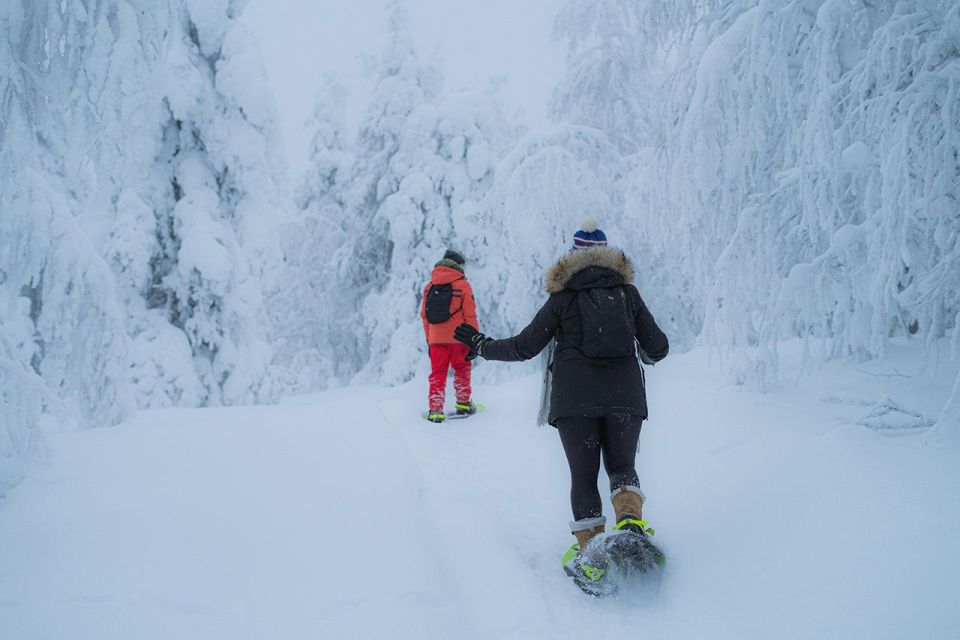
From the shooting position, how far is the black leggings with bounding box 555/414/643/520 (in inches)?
124

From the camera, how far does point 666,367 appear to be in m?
6.42

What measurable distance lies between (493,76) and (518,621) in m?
14.3

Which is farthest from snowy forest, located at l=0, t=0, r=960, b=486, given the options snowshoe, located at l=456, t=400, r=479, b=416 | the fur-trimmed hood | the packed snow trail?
snowshoe, located at l=456, t=400, r=479, b=416

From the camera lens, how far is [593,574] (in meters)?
2.89

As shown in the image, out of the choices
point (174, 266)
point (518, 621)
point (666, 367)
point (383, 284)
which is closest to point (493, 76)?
point (383, 284)

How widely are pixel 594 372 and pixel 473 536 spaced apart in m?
1.31

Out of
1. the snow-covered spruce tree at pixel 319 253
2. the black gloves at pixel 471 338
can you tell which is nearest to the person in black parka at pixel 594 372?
the black gloves at pixel 471 338

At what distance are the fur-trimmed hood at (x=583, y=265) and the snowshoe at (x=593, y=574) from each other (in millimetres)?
1513

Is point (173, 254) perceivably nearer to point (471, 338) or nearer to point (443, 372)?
point (443, 372)

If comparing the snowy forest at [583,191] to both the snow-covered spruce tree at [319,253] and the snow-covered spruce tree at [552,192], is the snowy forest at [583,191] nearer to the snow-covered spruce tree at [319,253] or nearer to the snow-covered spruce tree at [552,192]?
the snow-covered spruce tree at [552,192]

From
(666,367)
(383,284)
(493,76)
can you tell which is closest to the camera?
(666,367)

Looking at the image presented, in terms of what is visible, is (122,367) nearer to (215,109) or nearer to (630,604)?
(630,604)

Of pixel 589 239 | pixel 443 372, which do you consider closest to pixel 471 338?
pixel 589 239

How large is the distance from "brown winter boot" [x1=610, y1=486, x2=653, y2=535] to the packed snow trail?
37cm
